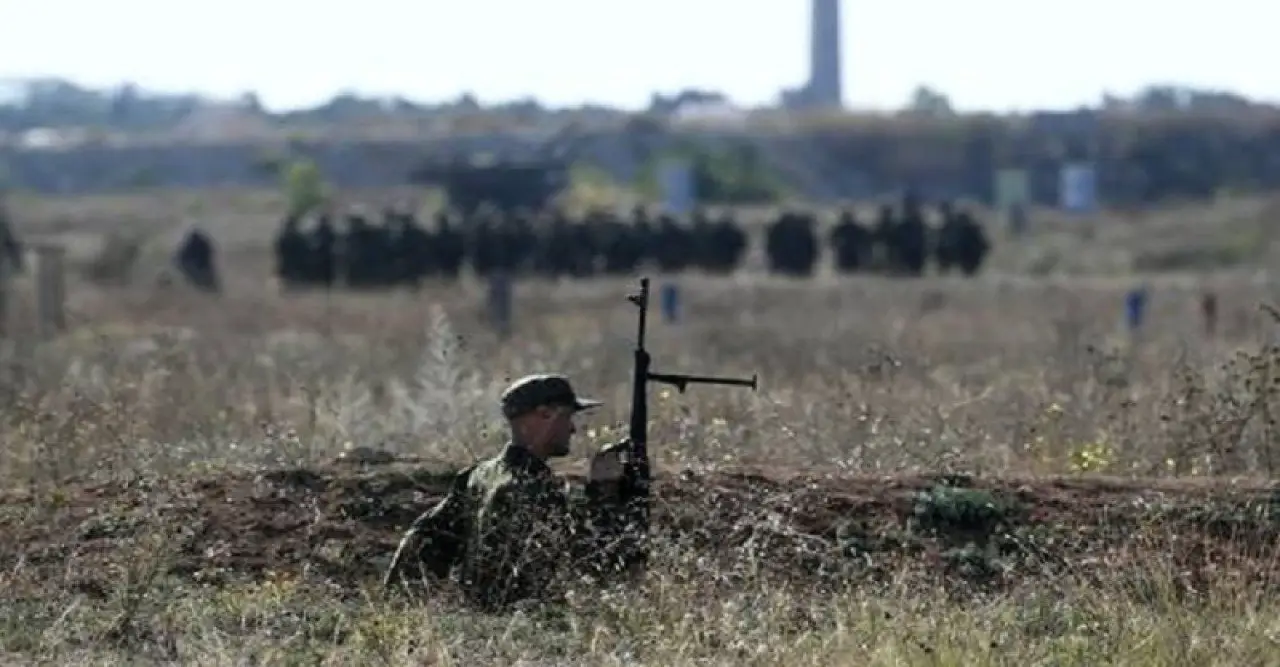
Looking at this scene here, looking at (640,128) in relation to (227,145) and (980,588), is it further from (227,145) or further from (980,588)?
(980,588)

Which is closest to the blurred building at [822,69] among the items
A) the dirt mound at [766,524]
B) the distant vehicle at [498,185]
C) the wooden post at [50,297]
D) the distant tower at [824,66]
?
Answer: the distant tower at [824,66]

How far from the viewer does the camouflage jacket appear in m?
8.91

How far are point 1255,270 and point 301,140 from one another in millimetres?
74183

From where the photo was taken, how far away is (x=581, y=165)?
9425cm

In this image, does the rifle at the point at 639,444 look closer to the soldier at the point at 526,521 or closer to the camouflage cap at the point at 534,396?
the soldier at the point at 526,521

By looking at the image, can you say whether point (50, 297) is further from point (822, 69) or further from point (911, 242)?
point (822, 69)

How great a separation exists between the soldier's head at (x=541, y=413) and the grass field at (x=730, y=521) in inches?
19.7

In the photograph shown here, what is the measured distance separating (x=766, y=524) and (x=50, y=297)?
22.3 meters

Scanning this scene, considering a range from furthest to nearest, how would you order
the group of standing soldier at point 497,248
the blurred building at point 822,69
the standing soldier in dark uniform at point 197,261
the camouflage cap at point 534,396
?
the blurred building at point 822,69
the group of standing soldier at point 497,248
the standing soldier in dark uniform at point 197,261
the camouflage cap at point 534,396

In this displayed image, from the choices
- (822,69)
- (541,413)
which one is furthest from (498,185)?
(822,69)

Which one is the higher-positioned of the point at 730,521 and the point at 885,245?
the point at 730,521

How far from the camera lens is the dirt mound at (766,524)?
9.24 m

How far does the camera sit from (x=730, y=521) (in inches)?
373

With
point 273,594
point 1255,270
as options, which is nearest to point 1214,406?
point 273,594
